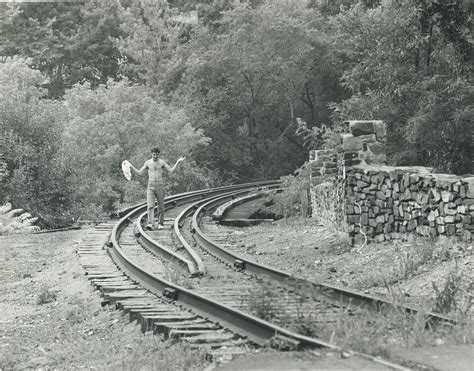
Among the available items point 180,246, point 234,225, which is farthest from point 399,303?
point 234,225

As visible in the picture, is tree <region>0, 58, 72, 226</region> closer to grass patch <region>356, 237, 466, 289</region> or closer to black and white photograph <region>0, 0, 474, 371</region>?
black and white photograph <region>0, 0, 474, 371</region>

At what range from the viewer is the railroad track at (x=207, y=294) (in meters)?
7.18

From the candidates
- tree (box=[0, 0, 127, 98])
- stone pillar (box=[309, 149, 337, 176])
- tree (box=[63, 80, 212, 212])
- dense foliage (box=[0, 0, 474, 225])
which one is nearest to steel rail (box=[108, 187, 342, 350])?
stone pillar (box=[309, 149, 337, 176])

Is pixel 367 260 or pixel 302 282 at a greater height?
pixel 302 282

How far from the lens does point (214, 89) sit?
4588 centimetres

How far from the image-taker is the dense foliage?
21828 millimetres

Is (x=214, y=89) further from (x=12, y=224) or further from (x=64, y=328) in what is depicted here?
(x=64, y=328)

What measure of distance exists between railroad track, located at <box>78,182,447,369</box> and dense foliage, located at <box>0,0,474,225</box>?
723 cm

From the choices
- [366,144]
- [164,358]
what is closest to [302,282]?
[164,358]

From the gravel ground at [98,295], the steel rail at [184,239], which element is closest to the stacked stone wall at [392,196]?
the gravel ground at [98,295]

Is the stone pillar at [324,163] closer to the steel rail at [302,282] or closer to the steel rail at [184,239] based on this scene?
the steel rail at [302,282]

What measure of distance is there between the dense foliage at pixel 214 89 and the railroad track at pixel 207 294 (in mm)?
7232

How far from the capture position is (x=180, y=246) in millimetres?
15289

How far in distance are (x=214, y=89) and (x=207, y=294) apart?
121 feet
